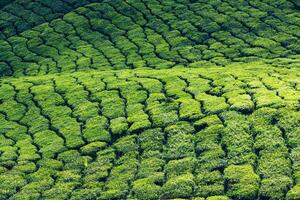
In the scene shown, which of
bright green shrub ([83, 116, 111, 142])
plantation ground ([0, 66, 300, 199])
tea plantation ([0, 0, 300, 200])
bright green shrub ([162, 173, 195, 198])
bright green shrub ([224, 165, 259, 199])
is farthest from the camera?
bright green shrub ([83, 116, 111, 142])

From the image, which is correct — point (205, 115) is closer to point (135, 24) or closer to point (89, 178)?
point (89, 178)

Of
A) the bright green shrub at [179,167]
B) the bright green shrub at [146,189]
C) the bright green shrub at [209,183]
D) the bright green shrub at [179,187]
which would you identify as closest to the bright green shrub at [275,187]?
the bright green shrub at [209,183]

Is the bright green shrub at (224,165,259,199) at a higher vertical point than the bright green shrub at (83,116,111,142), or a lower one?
higher

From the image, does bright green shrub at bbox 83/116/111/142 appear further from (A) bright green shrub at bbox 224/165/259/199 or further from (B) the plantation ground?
(A) bright green shrub at bbox 224/165/259/199

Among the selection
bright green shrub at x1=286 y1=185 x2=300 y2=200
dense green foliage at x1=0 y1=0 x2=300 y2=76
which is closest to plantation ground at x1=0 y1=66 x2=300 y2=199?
bright green shrub at x1=286 y1=185 x2=300 y2=200

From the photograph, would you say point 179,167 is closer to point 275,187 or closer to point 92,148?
point 275,187

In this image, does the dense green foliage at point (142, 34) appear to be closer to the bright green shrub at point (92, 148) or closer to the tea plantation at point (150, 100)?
the tea plantation at point (150, 100)

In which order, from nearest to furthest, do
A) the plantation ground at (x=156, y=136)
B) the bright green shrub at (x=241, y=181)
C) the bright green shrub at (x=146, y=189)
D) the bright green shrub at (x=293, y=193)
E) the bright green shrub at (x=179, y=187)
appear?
the bright green shrub at (x=293, y=193) → the bright green shrub at (x=241, y=181) → the bright green shrub at (x=179, y=187) → the bright green shrub at (x=146, y=189) → the plantation ground at (x=156, y=136)

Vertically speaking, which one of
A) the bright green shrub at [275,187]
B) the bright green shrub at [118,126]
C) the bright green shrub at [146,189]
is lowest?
the bright green shrub at [118,126]

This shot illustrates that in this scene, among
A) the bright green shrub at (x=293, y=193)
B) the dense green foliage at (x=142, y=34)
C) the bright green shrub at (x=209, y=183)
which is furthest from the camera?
the dense green foliage at (x=142, y=34)
